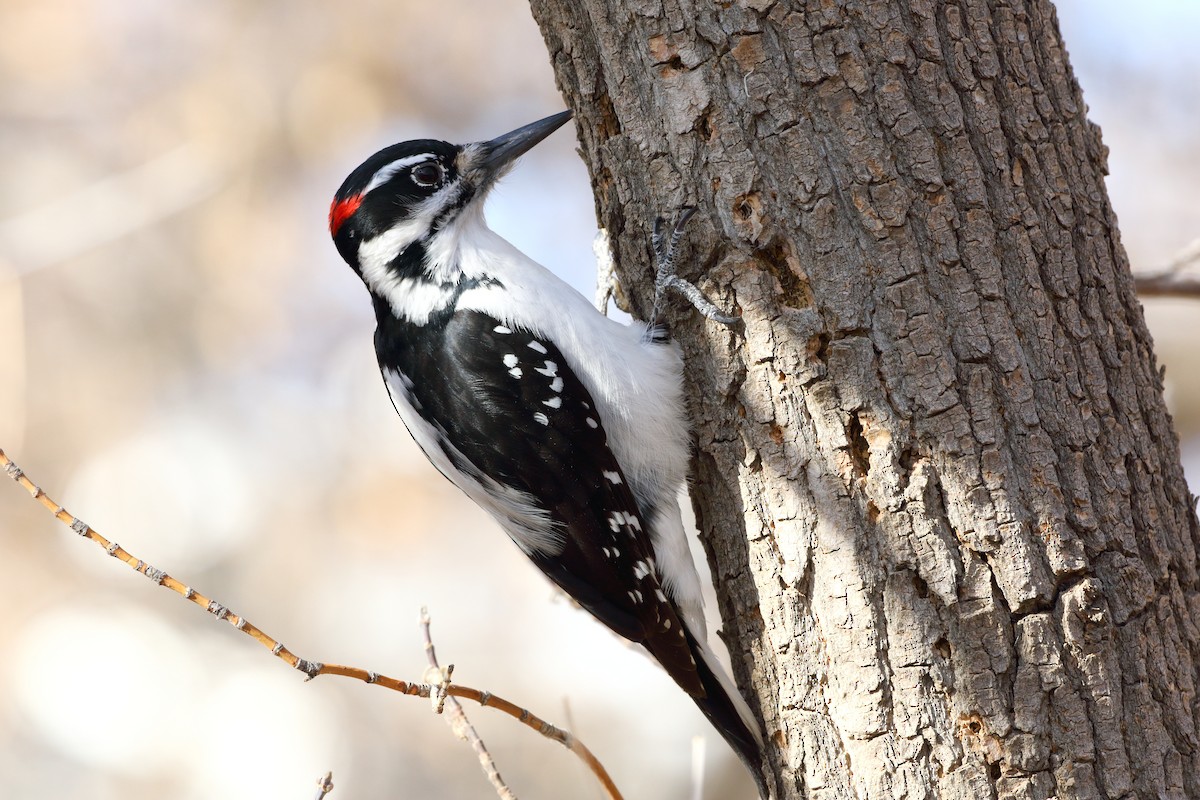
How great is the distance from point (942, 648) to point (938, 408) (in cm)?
46

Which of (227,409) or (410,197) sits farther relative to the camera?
(227,409)

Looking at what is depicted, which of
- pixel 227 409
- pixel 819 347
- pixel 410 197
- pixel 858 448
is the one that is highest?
pixel 227 409

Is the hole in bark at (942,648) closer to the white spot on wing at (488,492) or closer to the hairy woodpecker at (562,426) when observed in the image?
the hairy woodpecker at (562,426)

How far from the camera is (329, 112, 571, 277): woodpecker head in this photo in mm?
2893

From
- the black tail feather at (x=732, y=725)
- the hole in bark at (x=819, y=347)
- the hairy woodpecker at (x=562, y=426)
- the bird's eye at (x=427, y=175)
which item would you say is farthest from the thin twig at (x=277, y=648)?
the bird's eye at (x=427, y=175)

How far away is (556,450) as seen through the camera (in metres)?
2.62

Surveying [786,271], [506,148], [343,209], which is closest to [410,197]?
[343,209]

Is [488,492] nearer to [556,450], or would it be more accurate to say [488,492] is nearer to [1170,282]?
[556,450]

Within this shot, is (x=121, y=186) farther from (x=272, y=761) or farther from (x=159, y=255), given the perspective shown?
(x=272, y=761)

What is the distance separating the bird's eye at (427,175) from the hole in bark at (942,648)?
1.88 meters

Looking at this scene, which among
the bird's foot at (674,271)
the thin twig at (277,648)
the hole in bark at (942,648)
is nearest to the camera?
the thin twig at (277,648)

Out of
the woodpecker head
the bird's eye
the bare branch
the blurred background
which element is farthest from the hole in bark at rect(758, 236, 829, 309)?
the blurred background

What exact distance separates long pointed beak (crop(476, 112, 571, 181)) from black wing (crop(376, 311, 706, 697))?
577 mm

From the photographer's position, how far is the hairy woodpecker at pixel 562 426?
2564 millimetres
